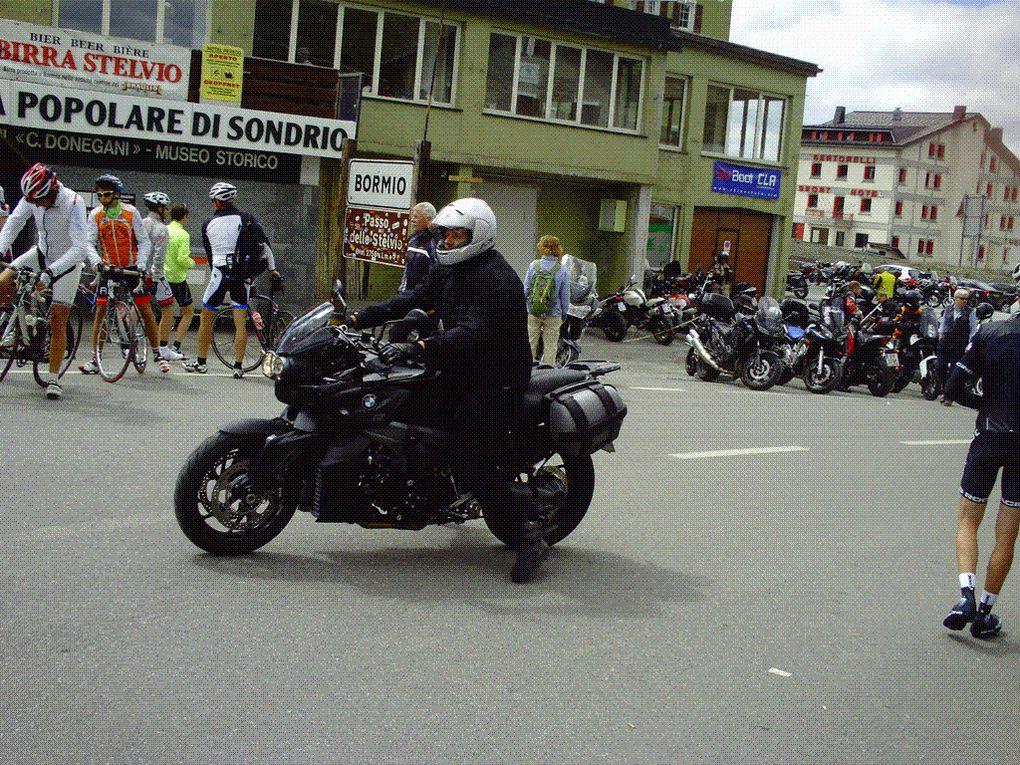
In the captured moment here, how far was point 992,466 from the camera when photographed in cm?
591

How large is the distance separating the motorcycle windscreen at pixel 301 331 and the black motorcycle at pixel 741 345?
12.5 m

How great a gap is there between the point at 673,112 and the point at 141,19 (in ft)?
52.8

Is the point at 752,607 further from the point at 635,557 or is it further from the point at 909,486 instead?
the point at 909,486

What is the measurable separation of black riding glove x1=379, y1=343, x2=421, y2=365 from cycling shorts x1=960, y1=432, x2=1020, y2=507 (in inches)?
108

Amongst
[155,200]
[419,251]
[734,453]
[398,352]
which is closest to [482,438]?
[398,352]

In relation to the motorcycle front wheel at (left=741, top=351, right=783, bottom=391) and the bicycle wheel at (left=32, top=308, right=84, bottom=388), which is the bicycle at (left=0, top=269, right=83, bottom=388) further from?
the motorcycle front wheel at (left=741, top=351, right=783, bottom=391)

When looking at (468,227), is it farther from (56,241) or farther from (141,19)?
(141,19)

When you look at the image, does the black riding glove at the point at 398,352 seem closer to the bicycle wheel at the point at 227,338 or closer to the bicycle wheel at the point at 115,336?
the bicycle wheel at the point at 115,336

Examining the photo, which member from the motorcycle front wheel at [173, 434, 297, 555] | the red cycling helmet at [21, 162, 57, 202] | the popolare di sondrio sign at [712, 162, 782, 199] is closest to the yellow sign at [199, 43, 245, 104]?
the red cycling helmet at [21, 162, 57, 202]

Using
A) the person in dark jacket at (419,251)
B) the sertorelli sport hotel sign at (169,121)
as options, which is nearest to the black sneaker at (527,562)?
the person in dark jacket at (419,251)

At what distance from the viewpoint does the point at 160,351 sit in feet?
41.7

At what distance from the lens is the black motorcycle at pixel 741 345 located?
1767 centimetres

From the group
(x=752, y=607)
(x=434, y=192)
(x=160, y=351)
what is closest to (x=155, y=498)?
(x=752, y=607)

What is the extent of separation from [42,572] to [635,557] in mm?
3132
